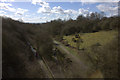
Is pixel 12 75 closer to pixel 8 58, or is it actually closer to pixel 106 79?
pixel 8 58

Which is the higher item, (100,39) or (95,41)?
(100,39)

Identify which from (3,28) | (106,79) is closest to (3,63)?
(3,28)

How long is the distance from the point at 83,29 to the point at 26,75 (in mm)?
28238

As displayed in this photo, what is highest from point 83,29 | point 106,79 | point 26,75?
point 83,29

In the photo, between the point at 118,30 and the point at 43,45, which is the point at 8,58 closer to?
the point at 43,45

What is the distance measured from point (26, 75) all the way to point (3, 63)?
1556 millimetres

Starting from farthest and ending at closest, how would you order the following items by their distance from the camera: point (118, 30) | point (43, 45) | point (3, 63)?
1. point (43, 45)
2. point (3, 63)
3. point (118, 30)

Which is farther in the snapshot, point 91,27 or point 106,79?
point 91,27

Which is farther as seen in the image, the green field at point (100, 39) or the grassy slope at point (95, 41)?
the grassy slope at point (95, 41)

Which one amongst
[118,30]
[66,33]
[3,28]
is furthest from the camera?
[66,33]

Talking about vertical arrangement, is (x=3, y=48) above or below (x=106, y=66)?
above

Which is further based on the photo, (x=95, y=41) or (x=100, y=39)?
(x=95, y=41)

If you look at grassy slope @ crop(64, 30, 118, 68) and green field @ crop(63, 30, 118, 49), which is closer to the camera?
green field @ crop(63, 30, 118, 49)

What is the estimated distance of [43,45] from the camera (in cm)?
868
